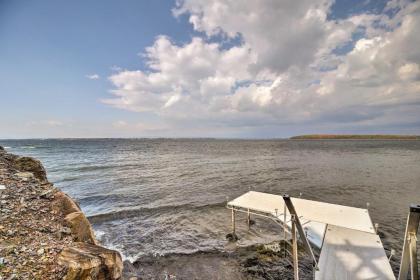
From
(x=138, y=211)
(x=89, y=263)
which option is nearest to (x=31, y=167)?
(x=138, y=211)

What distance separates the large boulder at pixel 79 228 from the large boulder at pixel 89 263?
0.94 meters

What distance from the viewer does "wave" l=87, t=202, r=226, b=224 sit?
12859 millimetres

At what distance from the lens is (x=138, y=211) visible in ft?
46.2

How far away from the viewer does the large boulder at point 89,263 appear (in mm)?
4266

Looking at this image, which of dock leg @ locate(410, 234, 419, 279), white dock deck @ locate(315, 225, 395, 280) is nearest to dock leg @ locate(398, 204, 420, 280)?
dock leg @ locate(410, 234, 419, 279)

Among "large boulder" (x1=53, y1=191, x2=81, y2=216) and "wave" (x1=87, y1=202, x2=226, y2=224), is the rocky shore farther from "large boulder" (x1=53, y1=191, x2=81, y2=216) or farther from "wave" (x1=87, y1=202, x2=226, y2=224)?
"wave" (x1=87, y1=202, x2=226, y2=224)

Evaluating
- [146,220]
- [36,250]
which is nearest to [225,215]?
[146,220]

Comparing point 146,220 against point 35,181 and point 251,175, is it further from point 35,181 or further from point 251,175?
point 251,175

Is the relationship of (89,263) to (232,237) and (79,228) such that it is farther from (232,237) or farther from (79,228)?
(232,237)

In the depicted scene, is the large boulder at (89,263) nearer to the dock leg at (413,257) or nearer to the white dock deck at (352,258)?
the white dock deck at (352,258)

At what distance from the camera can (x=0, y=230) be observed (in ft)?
16.9

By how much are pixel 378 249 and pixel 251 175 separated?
1926cm

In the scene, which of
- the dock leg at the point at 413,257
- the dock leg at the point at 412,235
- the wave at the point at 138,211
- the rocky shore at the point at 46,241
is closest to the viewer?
the dock leg at the point at 412,235

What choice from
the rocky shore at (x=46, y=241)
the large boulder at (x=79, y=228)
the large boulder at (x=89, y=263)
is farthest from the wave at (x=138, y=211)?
the large boulder at (x=89, y=263)
